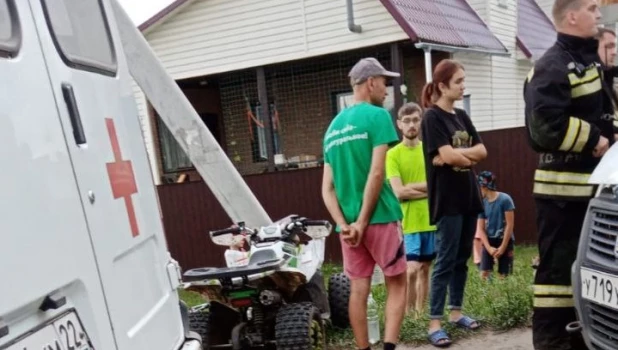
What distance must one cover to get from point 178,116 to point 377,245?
2.90 meters

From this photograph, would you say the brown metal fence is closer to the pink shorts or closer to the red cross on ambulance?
the pink shorts

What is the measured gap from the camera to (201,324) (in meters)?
4.20

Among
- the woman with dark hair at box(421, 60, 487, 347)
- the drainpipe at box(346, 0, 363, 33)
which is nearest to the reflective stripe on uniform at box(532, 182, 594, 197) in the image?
the woman with dark hair at box(421, 60, 487, 347)

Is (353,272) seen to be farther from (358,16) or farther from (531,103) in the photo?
(358,16)

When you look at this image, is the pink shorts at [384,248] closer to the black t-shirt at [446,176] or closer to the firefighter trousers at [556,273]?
the black t-shirt at [446,176]

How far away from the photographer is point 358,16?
1127 cm

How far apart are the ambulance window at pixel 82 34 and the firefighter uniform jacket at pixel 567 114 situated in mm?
2265

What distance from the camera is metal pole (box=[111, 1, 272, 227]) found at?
546 centimetres

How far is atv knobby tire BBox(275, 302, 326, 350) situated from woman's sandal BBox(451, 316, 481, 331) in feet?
3.60

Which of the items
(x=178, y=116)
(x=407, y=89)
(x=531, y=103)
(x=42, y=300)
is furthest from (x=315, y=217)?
(x=42, y=300)

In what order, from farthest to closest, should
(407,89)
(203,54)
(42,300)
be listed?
(203,54)
(407,89)
(42,300)

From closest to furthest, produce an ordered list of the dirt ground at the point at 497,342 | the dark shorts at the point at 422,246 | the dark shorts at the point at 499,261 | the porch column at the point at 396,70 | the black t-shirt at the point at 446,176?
the dirt ground at the point at 497,342 < the black t-shirt at the point at 446,176 < the dark shorts at the point at 422,246 < the dark shorts at the point at 499,261 < the porch column at the point at 396,70

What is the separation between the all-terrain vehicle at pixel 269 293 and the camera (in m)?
3.85

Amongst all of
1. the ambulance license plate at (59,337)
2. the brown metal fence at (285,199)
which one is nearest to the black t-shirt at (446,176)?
the ambulance license plate at (59,337)
